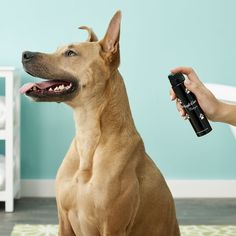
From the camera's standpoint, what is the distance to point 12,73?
3.76m

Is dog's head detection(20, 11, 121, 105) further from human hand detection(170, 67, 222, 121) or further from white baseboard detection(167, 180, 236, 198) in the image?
white baseboard detection(167, 180, 236, 198)

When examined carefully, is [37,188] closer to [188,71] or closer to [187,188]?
[187,188]

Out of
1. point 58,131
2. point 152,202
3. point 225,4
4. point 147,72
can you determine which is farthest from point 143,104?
point 152,202

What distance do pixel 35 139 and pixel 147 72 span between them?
0.86m

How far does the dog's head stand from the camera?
2078mm

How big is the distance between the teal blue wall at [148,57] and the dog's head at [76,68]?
205 cm

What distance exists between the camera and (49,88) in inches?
82.0

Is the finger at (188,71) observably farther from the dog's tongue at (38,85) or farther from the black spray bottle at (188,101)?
the dog's tongue at (38,85)

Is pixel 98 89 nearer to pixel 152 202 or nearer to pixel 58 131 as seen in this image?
pixel 152 202

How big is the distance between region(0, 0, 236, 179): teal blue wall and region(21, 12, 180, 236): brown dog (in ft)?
6.71

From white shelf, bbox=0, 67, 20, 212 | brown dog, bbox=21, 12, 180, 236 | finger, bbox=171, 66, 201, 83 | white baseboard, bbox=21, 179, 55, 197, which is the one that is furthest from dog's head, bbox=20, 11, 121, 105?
white baseboard, bbox=21, 179, 55, 197

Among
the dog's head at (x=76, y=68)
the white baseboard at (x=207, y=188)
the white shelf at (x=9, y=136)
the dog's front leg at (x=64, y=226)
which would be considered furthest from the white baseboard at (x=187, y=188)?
the dog's head at (x=76, y=68)

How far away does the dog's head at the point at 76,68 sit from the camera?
2078 mm

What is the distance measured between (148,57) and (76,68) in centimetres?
214
